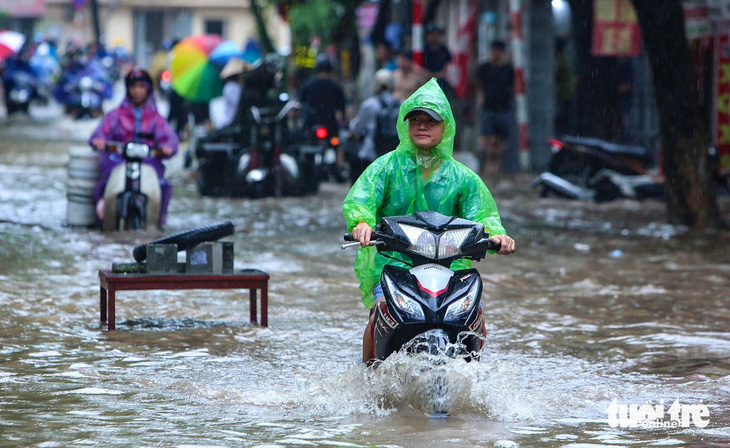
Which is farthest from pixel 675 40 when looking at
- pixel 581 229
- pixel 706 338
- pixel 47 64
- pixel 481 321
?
pixel 47 64

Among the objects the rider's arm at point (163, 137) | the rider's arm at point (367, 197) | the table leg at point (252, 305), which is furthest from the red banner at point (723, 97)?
the rider's arm at point (367, 197)

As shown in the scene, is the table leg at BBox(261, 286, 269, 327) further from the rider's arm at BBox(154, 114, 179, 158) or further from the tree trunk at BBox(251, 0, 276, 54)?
the tree trunk at BBox(251, 0, 276, 54)

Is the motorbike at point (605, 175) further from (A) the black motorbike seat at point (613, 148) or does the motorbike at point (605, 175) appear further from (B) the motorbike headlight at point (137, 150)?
(B) the motorbike headlight at point (137, 150)

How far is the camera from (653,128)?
21281 mm

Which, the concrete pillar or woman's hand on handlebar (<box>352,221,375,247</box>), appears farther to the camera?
the concrete pillar

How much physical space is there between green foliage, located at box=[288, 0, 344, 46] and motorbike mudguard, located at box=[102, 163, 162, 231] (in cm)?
1583

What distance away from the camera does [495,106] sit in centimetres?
2005

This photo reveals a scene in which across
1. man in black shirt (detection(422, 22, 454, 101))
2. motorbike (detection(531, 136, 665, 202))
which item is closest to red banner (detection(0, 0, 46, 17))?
man in black shirt (detection(422, 22, 454, 101))

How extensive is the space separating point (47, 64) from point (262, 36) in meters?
10.5

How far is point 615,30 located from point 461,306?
13001 mm

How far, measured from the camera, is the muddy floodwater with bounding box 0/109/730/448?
5.56m

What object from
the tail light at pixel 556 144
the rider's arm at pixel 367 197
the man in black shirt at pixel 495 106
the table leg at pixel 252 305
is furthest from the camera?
the man in black shirt at pixel 495 106

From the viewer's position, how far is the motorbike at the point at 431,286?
5465 mm

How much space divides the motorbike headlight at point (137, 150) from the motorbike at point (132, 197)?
23cm
